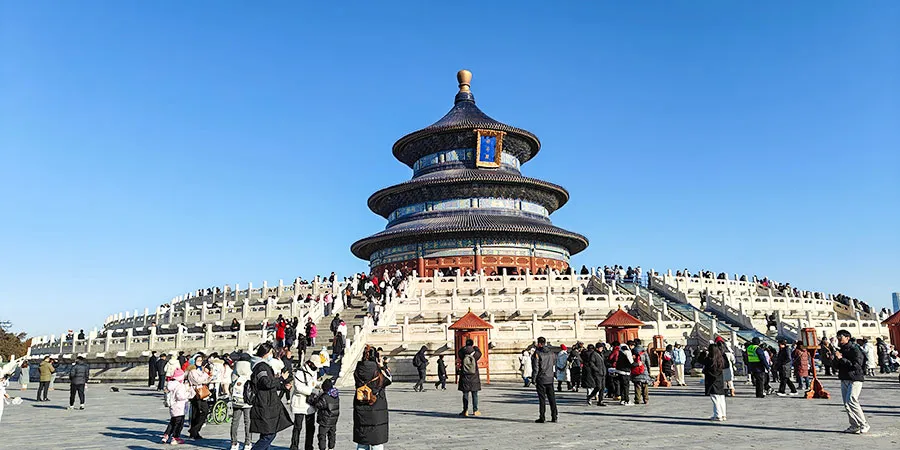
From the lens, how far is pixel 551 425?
11312 millimetres

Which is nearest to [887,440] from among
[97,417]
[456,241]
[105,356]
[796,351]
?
[796,351]

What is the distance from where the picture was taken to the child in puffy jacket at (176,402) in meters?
10.3

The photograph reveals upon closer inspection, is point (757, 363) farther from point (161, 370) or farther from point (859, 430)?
point (161, 370)

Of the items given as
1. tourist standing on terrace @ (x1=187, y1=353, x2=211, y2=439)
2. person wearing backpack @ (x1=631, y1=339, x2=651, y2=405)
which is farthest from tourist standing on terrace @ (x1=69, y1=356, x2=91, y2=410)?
person wearing backpack @ (x1=631, y1=339, x2=651, y2=405)

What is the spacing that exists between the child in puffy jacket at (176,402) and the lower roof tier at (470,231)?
30.9 metres

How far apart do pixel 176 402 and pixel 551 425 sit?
582 cm

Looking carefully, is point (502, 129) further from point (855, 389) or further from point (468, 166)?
point (855, 389)

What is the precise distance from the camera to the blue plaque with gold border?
47312 millimetres

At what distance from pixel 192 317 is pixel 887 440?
2628 cm

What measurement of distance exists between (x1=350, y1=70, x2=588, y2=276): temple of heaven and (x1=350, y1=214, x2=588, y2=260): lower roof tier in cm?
6

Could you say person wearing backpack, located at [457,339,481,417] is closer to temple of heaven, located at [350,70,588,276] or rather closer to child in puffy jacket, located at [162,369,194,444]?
child in puffy jacket, located at [162,369,194,444]

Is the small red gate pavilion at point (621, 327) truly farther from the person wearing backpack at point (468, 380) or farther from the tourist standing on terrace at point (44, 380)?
the tourist standing on terrace at point (44, 380)

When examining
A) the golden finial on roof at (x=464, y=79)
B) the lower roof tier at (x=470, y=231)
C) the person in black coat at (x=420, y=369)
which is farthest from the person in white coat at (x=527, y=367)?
the golden finial on roof at (x=464, y=79)

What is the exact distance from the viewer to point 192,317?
1162 inches
